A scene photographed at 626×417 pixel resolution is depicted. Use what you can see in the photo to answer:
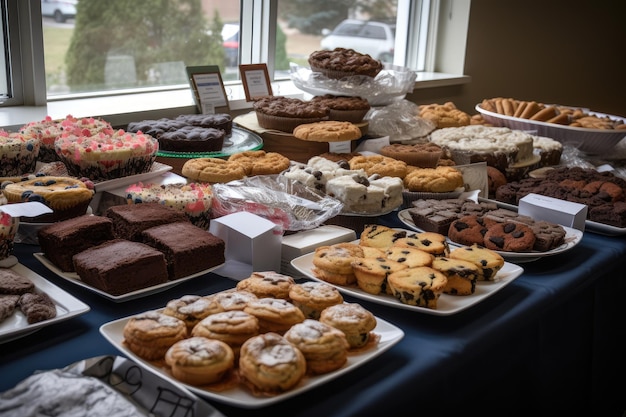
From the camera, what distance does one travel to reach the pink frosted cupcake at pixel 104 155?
186 centimetres

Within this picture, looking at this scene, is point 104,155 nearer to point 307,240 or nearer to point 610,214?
point 307,240

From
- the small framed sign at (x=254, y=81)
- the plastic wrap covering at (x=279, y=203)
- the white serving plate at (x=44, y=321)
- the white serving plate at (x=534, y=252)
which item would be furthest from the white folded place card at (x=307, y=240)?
the small framed sign at (x=254, y=81)

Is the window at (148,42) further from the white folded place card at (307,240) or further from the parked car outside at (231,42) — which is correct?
the white folded place card at (307,240)

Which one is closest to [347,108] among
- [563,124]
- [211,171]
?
[211,171]

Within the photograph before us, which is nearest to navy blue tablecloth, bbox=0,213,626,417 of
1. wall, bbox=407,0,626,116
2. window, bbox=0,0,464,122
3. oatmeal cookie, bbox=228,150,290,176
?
oatmeal cookie, bbox=228,150,290,176

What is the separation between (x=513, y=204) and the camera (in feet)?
7.45

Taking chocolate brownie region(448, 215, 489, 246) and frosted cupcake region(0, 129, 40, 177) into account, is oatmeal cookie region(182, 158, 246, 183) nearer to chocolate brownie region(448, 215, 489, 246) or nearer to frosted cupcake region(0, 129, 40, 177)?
frosted cupcake region(0, 129, 40, 177)

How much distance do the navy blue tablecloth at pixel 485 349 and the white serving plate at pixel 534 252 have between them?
32 mm

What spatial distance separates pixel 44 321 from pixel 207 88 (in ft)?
5.52

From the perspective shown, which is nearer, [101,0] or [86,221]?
[86,221]

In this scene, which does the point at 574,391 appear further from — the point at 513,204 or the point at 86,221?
the point at 86,221

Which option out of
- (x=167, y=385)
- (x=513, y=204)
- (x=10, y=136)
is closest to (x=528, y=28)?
(x=513, y=204)

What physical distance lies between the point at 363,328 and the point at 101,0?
2.18m

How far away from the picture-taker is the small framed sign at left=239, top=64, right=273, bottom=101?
2.87m
